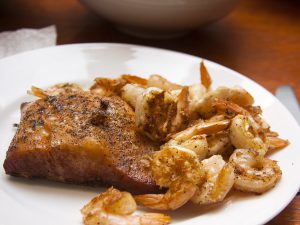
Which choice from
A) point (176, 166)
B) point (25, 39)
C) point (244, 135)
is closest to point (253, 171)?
point (244, 135)

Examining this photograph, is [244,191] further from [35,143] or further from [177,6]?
[177,6]

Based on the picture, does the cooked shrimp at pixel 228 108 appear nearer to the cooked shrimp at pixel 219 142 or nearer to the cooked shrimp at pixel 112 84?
the cooked shrimp at pixel 219 142

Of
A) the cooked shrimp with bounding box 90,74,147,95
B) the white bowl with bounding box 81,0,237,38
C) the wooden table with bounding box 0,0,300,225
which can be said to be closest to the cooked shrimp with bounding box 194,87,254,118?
the cooked shrimp with bounding box 90,74,147,95

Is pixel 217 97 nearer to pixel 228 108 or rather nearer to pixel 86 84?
pixel 228 108

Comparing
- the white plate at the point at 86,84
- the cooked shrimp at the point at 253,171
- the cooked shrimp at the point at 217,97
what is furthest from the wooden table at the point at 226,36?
the cooked shrimp at the point at 253,171

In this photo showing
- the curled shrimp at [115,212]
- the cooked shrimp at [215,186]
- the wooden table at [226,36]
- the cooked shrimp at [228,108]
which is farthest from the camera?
the wooden table at [226,36]

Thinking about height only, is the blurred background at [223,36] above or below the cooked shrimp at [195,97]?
above
